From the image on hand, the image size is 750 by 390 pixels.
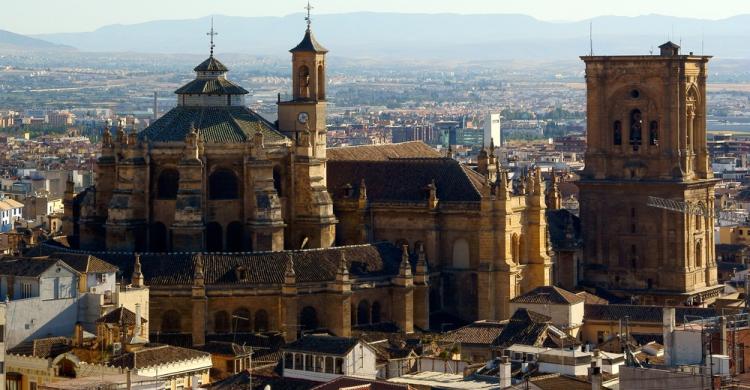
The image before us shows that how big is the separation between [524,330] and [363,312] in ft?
33.6

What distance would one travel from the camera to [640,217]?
3944 inches

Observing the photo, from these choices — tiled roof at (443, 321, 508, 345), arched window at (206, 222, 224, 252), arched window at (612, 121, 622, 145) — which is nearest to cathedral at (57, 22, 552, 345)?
arched window at (206, 222, 224, 252)

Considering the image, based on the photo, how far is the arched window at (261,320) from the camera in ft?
268

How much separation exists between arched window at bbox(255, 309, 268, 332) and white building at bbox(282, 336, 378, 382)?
12.0 meters

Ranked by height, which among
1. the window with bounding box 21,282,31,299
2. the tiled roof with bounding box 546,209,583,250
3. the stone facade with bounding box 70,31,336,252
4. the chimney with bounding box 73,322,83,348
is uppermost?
the stone facade with bounding box 70,31,336,252

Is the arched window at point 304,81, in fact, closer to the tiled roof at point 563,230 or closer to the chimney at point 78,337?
the tiled roof at point 563,230

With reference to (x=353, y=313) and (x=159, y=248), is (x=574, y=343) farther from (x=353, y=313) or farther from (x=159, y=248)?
(x=159, y=248)

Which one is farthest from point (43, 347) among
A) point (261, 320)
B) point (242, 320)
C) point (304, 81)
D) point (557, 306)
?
point (304, 81)

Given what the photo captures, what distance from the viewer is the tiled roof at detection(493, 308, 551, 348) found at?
74688mm


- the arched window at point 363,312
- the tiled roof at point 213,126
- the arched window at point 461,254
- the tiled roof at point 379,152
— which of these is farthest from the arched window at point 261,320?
the tiled roof at point 379,152

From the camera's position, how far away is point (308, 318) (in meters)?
82.7

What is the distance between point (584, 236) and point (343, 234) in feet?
44.9

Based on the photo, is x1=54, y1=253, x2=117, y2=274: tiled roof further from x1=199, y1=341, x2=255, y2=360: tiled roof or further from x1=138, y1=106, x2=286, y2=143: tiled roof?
x1=138, y1=106, x2=286, y2=143: tiled roof

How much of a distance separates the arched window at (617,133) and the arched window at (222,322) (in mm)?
26336
